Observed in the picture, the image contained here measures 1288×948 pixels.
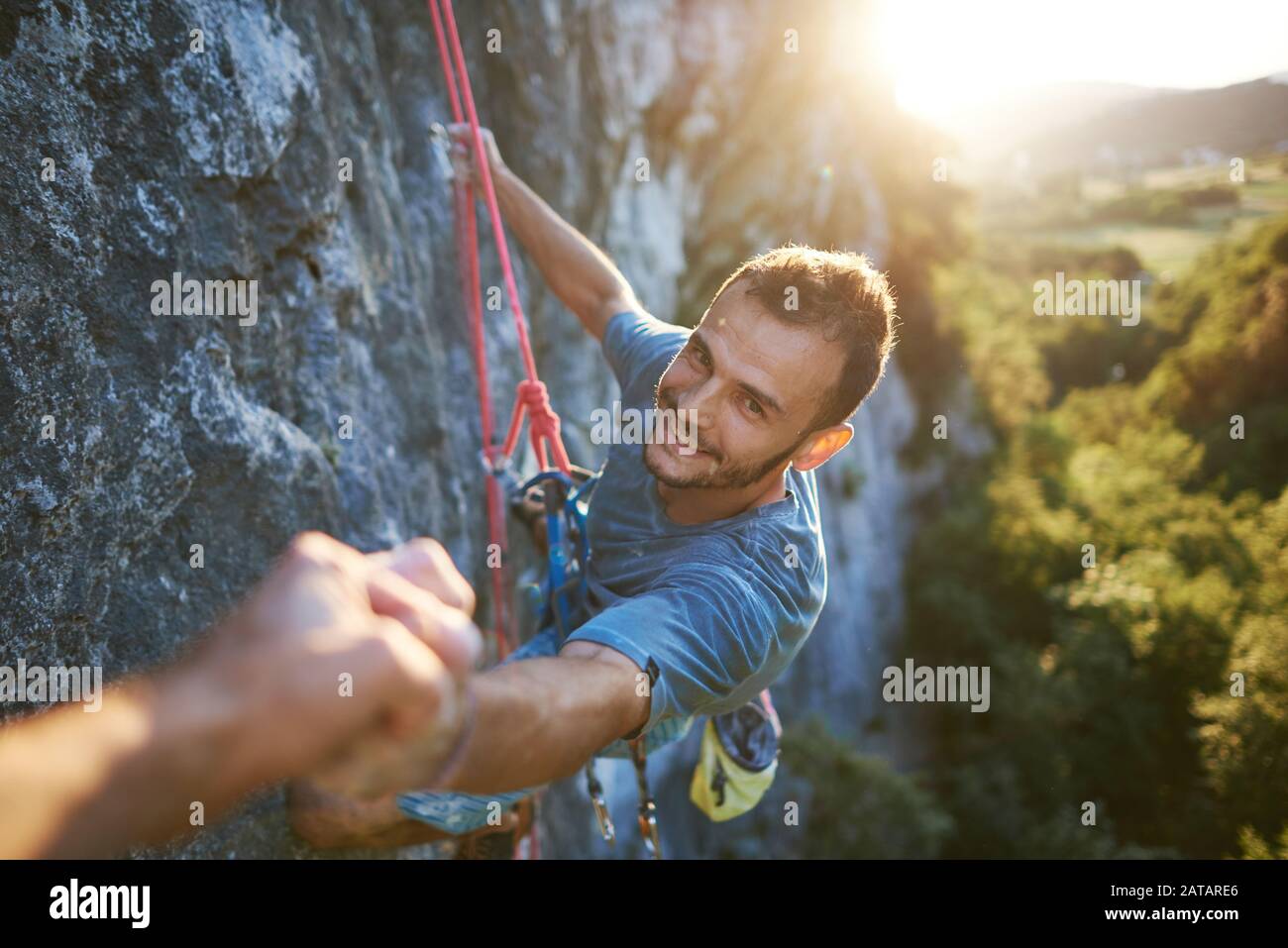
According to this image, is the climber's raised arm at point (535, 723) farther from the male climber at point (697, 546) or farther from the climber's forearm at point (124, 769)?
the climber's forearm at point (124, 769)

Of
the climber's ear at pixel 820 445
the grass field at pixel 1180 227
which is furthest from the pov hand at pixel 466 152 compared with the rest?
the grass field at pixel 1180 227

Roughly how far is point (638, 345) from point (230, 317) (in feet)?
4.17

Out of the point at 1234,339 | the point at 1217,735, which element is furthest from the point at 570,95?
the point at 1234,339

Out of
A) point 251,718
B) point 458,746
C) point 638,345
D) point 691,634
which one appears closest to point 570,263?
point 638,345

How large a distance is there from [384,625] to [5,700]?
1312 millimetres

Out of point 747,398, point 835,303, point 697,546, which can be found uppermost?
point 835,303

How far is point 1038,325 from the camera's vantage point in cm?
3262

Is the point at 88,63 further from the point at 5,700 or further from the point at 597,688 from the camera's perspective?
the point at 597,688
